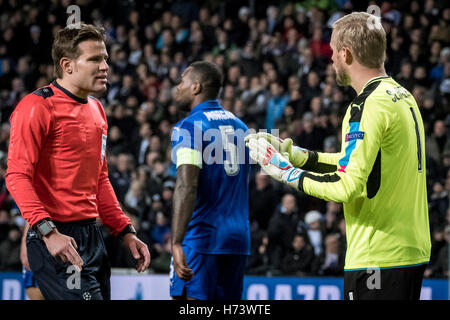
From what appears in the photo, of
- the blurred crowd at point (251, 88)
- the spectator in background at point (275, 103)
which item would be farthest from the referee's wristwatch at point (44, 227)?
the spectator in background at point (275, 103)

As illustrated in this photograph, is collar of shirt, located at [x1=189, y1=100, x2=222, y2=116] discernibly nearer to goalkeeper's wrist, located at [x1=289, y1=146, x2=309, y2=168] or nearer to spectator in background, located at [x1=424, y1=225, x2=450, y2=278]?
goalkeeper's wrist, located at [x1=289, y1=146, x2=309, y2=168]

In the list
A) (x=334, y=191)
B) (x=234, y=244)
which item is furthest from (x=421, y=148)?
(x=234, y=244)

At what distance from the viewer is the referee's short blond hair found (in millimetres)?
3240

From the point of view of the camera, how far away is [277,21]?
43.1 feet

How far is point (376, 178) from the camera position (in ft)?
10.4

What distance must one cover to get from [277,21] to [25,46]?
5.65 m

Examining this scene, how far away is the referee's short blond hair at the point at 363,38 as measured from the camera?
324 centimetres

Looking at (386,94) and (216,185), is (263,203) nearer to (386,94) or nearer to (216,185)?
(216,185)

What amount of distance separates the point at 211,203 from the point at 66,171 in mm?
1192

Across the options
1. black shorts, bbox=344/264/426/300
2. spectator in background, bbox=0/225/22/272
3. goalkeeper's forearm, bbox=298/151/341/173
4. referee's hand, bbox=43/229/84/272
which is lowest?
spectator in background, bbox=0/225/22/272

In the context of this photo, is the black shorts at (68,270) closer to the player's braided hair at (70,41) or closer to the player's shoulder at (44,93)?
the player's shoulder at (44,93)

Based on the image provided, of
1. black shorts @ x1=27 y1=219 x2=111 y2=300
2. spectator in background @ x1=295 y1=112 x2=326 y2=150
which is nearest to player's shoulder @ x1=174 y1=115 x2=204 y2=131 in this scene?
black shorts @ x1=27 y1=219 x2=111 y2=300

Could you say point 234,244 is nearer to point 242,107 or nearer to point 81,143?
point 81,143

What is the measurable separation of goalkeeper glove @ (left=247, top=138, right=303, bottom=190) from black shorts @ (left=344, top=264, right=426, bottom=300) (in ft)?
1.89
